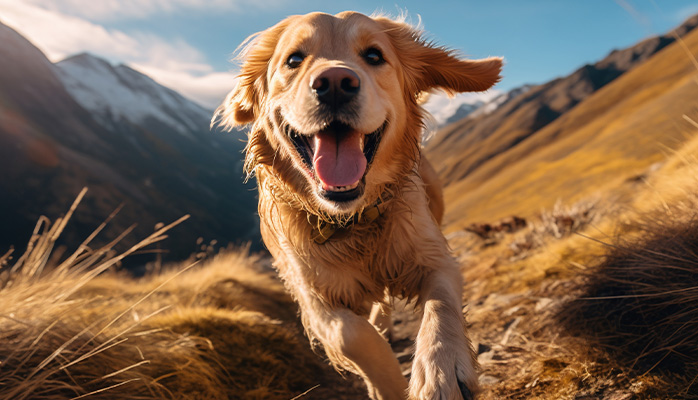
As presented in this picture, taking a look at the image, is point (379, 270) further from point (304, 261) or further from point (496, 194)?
point (496, 194)

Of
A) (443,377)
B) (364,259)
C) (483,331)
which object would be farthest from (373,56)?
(483,331)

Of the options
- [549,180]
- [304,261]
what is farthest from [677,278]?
[549,180]

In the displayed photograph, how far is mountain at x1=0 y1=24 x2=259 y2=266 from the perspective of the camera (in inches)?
1735

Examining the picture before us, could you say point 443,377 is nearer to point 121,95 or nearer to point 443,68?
point 443,68

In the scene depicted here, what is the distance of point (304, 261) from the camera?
255 cm

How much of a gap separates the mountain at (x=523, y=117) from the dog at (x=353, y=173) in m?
75.3

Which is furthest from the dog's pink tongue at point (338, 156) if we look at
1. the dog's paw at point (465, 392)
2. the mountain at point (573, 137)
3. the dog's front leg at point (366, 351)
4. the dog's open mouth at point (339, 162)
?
the mountain at point (573, 137)

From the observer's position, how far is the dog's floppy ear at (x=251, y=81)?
2850 millimetres

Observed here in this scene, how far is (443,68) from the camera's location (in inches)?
118

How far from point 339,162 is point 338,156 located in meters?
0.03

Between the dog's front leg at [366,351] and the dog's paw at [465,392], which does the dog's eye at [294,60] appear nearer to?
the dog's front leg at [366,351]

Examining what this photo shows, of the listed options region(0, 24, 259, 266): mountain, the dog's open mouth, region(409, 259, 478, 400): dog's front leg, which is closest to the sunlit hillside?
region(409, 259, 478, 400): dog's front leg

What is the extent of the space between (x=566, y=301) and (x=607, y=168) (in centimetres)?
2870

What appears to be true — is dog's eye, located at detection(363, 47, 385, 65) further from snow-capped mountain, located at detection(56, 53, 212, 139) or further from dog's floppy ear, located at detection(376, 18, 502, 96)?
snow-capped mountain, located at detection(56, 53, 212, 139)
